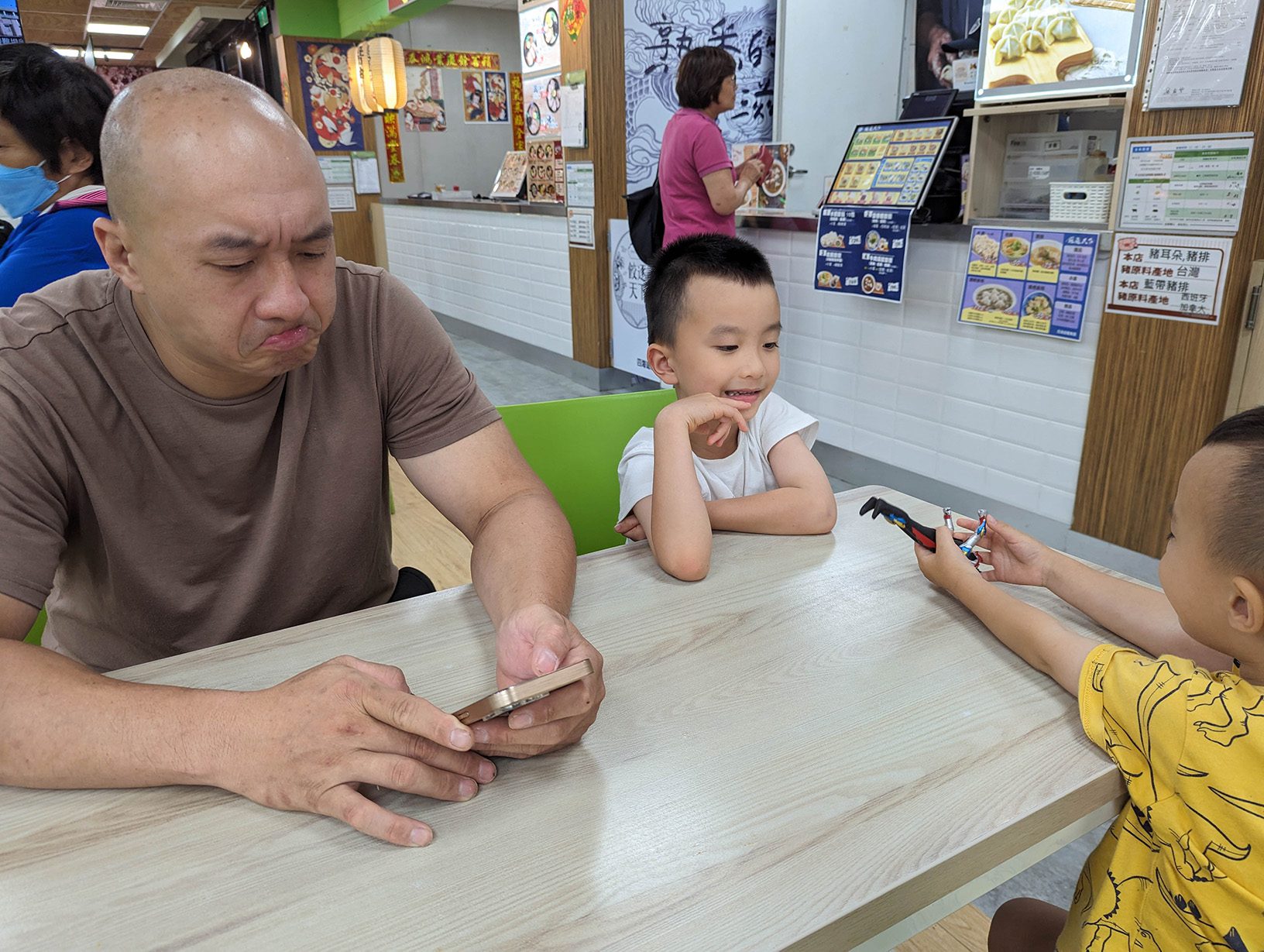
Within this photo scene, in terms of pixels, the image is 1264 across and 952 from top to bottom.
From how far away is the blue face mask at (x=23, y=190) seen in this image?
2.07 metres

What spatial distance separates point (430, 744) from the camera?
71 centimetres

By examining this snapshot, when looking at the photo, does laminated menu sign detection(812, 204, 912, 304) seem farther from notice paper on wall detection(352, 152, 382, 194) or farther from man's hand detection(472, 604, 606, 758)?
notice paper on wall detection(352, 152, 382, 194)

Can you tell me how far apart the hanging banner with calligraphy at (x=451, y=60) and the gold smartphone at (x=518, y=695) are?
1048 cm

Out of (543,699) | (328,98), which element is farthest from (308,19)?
(543,699)

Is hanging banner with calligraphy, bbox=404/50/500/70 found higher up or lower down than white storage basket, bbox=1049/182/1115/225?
higher up

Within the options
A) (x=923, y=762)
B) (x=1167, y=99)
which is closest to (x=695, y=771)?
(x=923, y=762)

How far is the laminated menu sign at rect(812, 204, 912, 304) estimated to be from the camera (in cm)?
308

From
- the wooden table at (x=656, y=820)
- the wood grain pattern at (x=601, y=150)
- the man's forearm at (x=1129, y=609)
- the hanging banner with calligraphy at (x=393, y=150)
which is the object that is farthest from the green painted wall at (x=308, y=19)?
the man's forearm at (x=1129, y=609)

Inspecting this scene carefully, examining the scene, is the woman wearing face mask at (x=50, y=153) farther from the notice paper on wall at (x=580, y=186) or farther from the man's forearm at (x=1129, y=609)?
the notice paper on wall at (x=580, y=186)

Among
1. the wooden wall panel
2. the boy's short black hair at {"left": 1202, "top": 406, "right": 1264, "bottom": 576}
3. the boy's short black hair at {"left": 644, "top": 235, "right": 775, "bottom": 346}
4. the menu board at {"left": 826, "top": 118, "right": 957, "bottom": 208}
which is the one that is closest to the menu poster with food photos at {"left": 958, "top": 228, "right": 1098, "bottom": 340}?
the menu board at {"left": 826, "top": 118, "right": 957, "bottom": 208}

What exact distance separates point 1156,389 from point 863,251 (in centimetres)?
115

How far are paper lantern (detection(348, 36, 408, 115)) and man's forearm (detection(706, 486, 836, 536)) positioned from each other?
21.8 ft

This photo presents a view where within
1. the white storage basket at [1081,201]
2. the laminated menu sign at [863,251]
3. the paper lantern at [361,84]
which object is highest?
the paper lantern at [361,84]

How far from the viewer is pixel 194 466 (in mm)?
1089
